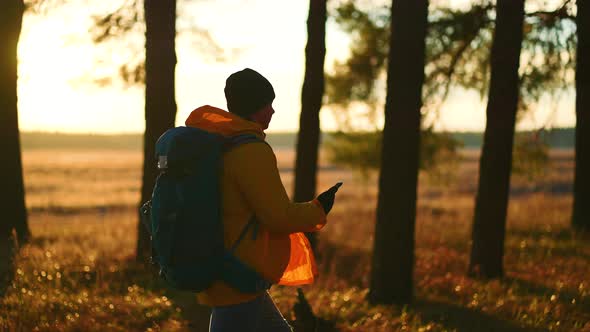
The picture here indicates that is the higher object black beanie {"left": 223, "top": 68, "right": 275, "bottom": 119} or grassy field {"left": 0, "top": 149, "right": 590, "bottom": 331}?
black beanie {"left": 223, "top": 68, "right": 275, "bottom": 119}

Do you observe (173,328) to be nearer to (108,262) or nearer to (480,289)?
(108,262)

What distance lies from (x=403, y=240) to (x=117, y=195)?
28.4 m

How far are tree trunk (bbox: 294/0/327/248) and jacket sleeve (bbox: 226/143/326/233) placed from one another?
799 cm

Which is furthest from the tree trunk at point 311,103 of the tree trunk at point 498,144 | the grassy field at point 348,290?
the tree trunk at point 498,144

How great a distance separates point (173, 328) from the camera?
640 cm

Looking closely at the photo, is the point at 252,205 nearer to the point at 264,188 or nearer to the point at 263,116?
the point at 264,188

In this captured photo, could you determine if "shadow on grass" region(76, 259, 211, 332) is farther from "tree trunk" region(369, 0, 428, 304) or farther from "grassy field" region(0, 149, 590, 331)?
"tree trunk" region(369, 0, 428, 304)

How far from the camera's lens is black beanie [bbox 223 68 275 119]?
3.22 meters

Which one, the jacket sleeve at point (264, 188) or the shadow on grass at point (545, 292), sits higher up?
the jacket sleeve at point (264, 188)

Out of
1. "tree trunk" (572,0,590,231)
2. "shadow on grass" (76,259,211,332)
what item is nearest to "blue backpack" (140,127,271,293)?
"shadow on grass" (76,259,211,332)

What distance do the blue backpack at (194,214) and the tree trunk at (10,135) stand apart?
8168 millimetres

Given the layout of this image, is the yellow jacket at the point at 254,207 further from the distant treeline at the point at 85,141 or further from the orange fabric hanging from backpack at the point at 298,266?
the distant treeline at the point at 85,141

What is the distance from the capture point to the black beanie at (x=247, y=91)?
3221 mm

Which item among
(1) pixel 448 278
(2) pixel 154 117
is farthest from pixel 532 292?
(2) pixel 154 117
